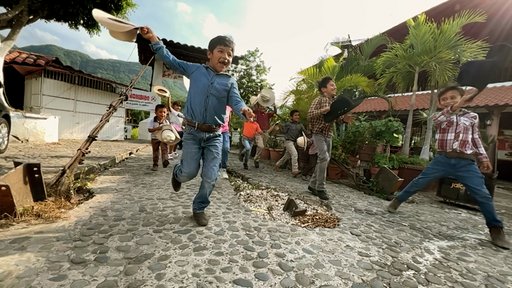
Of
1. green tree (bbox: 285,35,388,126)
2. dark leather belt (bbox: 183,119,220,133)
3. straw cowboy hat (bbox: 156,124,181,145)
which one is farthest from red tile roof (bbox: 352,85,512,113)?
dark leather belt (bbox: 183,119,220,133)

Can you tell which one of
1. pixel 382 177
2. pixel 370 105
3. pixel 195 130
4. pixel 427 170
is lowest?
pixel 382 177

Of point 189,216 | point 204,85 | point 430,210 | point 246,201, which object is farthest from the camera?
point 430,210

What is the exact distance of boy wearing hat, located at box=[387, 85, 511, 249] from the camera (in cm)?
294

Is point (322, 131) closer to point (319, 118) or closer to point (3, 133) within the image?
point (319, 118)

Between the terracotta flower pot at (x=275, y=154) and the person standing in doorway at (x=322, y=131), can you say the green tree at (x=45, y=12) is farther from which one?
the person standing in doorway at (x=322, y=131)

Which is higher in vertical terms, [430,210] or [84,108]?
[84,108]

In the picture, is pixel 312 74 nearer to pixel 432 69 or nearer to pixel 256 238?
pixel 432 69

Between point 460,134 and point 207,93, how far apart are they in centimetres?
304

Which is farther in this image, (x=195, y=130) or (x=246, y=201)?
(x=246, y=201)

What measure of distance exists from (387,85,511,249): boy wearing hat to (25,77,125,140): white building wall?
41.9ft

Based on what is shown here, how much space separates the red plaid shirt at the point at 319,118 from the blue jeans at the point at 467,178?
145 centimetres

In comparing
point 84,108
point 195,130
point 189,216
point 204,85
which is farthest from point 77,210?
point 84,108

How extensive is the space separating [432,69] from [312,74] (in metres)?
3.17

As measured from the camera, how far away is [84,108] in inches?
514
